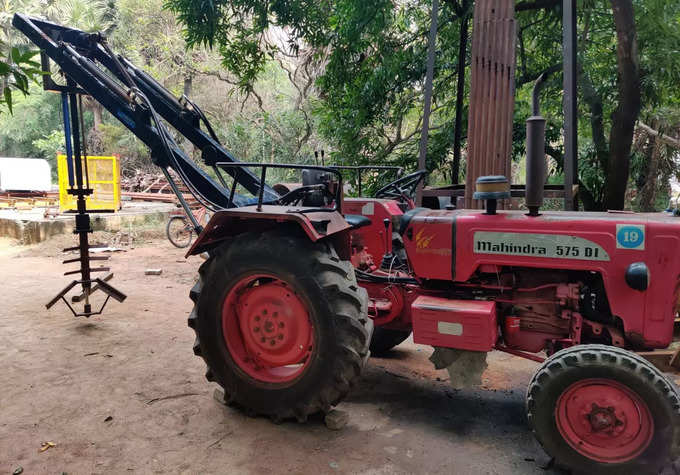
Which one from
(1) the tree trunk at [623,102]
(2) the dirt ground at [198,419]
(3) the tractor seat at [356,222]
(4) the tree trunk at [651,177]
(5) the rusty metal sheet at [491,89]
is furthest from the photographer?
(4) the tree trunk at [651,177]

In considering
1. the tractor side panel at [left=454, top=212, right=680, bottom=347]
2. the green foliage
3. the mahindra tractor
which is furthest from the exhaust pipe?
the green foliage

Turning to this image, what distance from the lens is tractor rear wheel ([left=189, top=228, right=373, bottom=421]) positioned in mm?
2756

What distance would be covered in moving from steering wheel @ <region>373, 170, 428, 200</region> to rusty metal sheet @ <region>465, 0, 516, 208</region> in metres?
0.52

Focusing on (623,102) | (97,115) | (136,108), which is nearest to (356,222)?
(136,108)

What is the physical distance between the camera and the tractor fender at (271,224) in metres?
2.84

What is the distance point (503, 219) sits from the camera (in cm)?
274

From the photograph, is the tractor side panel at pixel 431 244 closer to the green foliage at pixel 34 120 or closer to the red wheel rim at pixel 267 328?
the red wheel rim at pixel 267 328

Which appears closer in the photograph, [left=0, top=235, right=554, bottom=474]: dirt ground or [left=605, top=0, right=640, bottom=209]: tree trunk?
[left=0, top=235, right=554, bottom=474]: dirt ground

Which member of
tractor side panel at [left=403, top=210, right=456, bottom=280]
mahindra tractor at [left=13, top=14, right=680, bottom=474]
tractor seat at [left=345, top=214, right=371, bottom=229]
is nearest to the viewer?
mahindra tractor at [left=13, top=14, right=680, bottom=474]

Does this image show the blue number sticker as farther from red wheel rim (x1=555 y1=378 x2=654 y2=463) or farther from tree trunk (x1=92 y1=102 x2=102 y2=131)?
tree trunk (x1=92 y1=102 x2=102 y2=131)

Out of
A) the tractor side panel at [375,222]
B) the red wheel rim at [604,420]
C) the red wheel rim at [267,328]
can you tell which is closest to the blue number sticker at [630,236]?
the red wheel rim at [604,420]

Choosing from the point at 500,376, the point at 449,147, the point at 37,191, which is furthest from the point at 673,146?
the point at 37,191

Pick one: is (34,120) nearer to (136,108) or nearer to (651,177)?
(136,108)

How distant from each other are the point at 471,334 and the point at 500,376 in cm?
125
